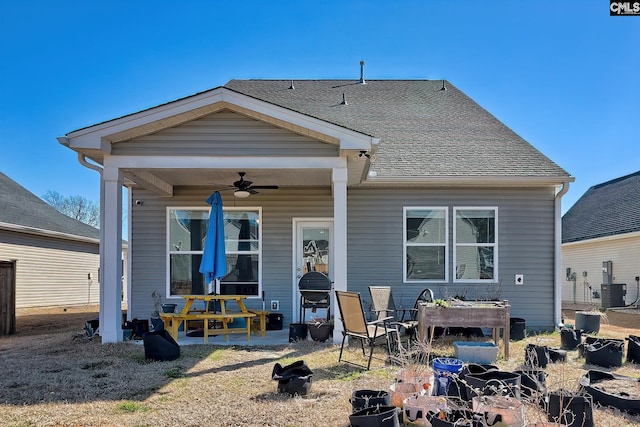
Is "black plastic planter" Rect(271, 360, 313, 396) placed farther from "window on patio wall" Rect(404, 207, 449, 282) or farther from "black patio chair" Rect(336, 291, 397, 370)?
"window on patio wall" Rect(404, 207, 449, 282)

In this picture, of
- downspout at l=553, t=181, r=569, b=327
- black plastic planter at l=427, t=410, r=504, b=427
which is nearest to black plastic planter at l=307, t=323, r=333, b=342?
black plastic planter at l=427, t=410, r=504, b=427

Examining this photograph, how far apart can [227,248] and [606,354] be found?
20.9ft

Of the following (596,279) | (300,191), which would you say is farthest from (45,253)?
(596,279)

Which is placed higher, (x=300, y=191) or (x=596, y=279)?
(x=300, y=191)

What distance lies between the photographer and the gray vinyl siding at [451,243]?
8703mm

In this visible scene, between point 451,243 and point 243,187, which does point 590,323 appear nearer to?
point 451,243

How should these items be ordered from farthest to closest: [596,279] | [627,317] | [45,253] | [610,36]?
1. [596,279]
2. [45,253]
3. [627,317]
4. [610,36]

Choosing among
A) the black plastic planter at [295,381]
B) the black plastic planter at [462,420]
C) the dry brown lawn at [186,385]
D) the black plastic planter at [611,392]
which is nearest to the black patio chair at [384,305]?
the dry brown lawn at [186,385]

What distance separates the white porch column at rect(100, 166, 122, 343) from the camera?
22.0 feet

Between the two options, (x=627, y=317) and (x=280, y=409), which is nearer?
(x=280, y=409)

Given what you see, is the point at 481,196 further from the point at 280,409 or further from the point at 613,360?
the point at 280,409

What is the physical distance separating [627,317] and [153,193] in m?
12.1

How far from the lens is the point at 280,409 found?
401cm

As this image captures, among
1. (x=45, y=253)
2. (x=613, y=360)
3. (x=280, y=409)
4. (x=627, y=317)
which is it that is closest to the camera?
(x=280, y=409)
